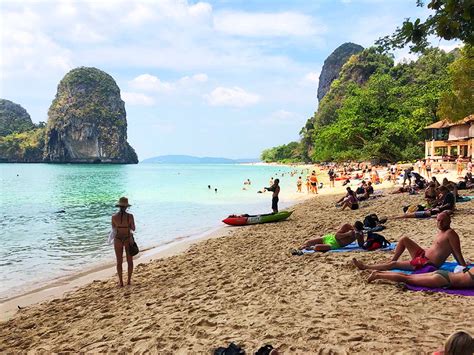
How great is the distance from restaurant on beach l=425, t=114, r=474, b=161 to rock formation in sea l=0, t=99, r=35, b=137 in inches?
6473

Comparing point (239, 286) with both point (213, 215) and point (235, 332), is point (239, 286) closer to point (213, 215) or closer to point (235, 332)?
point (235, 332)

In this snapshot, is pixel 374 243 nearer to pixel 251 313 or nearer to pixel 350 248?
pixel 350 248

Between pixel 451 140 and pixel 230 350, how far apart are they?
42.6 metres

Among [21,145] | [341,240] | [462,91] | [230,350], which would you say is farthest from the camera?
[21,145]

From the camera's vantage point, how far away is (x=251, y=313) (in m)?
5.08

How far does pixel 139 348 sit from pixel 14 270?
7493 millimetres

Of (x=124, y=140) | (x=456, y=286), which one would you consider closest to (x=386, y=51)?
(x=456, y=286)

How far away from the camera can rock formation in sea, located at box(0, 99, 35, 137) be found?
166800 mm

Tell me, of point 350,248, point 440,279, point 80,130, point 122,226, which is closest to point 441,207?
point 350,248

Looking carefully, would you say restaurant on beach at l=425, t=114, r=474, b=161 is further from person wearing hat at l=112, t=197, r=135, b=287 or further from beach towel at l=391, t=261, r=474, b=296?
person wearing hat at l=112, t=197, r=135, b=287

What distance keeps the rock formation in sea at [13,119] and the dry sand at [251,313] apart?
182 m

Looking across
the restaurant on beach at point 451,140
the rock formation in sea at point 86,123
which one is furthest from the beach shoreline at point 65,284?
the rock formation in sea at point 86,123

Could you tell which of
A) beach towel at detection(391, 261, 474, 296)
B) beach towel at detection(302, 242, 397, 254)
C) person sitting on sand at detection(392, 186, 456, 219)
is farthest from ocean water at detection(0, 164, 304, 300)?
person sitting on sand at detection(392, 186, 456, 219)

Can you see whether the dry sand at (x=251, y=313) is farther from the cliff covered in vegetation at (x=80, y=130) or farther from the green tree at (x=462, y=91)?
the cliff covered in vegetation at (x=80, y=130)
